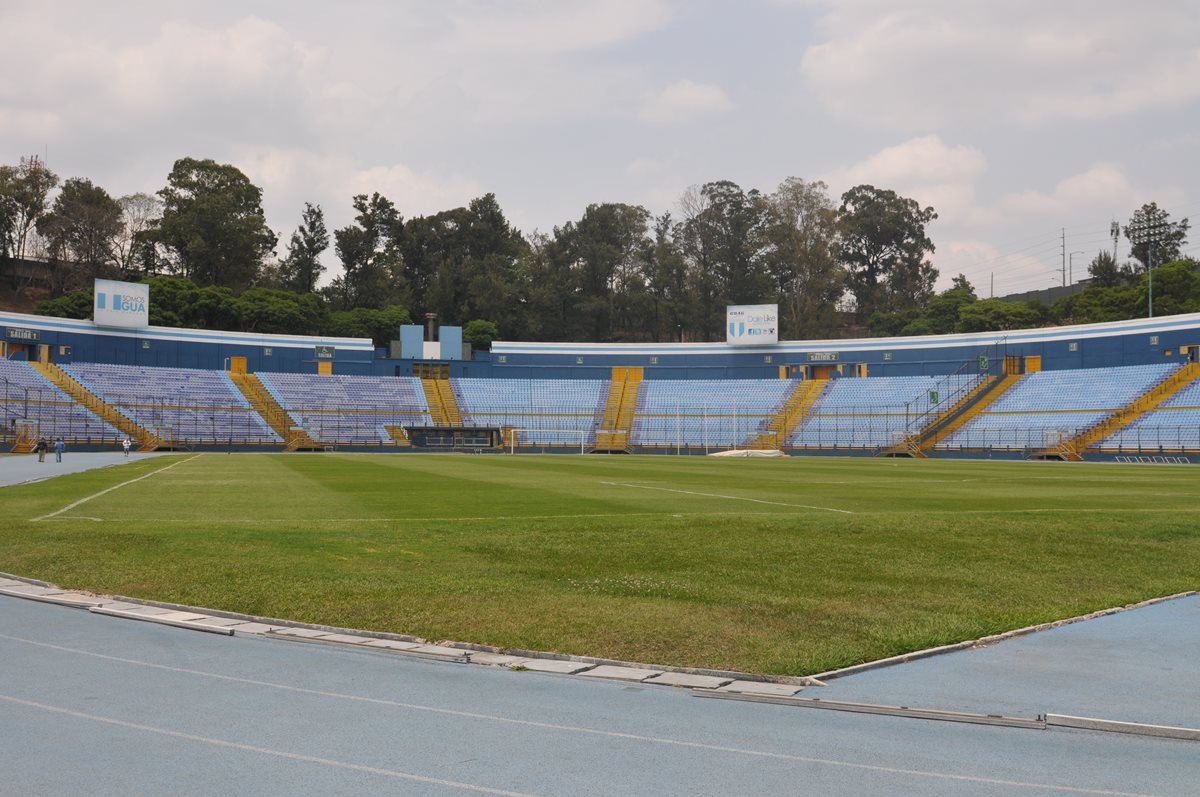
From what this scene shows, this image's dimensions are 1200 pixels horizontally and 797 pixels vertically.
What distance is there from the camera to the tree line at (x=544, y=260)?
328 feet

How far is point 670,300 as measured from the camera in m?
117

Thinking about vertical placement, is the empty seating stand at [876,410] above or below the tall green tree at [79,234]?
below

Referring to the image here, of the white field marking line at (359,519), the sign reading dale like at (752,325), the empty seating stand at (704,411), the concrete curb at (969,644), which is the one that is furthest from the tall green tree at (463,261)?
the concrete curb at (969,644)

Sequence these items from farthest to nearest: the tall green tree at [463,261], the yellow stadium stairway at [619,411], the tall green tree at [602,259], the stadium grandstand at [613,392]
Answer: the tall green tree at [602,259]
the tall green tree at [463,261]
the yellow stadium stairway at [619,411]
the stadium grandstand at [613,392]

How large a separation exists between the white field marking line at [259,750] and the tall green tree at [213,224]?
3960 inches

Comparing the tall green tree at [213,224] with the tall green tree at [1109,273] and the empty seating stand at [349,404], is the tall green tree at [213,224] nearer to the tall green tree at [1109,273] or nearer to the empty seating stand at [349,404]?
the empty seating stand at [349,404]

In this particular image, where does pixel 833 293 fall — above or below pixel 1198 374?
above

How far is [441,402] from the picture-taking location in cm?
8512

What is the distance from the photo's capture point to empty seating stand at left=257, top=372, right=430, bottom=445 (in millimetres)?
76625

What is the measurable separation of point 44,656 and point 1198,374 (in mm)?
73265

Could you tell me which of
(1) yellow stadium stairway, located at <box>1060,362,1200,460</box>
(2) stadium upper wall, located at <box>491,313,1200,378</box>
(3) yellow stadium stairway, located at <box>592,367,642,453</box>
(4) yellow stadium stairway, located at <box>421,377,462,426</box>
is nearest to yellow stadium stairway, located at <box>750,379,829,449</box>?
(2) stadium upper wall, located at <box>491,313,1200,378</box>

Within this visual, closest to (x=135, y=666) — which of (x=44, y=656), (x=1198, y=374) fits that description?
(x=44, y=656)

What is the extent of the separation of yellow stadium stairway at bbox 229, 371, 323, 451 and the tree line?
17.2m

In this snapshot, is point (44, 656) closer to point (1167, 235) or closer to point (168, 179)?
point (168, 179)
